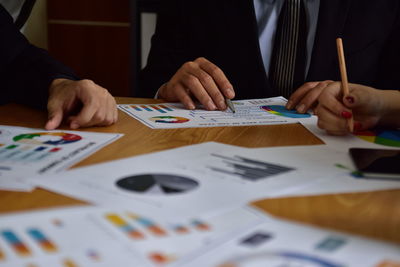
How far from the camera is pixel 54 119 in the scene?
0.85m

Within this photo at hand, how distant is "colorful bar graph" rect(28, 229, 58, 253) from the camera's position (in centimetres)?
39

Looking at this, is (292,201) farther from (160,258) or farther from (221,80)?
(221,80)

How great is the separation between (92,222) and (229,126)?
491mm

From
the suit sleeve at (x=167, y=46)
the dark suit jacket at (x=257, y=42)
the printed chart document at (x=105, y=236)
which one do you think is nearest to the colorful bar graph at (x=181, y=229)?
the printed chart document at (x=105, y=236)

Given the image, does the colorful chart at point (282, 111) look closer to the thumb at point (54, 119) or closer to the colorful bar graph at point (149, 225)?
the thumb at point (54, 119)

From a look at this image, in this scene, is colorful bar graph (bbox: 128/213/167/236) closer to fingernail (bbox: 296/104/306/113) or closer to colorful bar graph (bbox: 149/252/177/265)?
colorful bar graph (bbox: 149/252/177/265)

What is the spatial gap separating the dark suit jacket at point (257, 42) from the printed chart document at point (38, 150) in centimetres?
64

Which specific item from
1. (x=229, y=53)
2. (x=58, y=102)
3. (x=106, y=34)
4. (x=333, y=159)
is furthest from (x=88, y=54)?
(x=333, y=159)

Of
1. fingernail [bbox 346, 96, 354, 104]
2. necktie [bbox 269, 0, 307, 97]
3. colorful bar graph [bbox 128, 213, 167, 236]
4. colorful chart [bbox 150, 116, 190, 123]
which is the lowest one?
colorful chart [bbox 150, 116, 190, 123]

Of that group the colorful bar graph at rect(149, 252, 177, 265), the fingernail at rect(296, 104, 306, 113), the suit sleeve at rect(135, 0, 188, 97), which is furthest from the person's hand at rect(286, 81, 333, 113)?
the colorful bar graph at rect(149, 252, 177, 265)

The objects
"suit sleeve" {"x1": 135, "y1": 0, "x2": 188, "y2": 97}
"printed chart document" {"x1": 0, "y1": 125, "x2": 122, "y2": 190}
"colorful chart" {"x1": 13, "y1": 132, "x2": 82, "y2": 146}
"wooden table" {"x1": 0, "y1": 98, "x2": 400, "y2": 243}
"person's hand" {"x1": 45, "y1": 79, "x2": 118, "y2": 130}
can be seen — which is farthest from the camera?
"suit sleeve" {"x1": 135, "y1": 0, "x2": 188, "y2": 97}

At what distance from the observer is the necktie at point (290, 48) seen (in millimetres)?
1290

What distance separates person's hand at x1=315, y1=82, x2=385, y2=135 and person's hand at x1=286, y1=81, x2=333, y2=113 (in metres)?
0.11

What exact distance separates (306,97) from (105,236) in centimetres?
73
